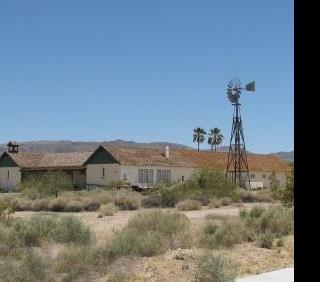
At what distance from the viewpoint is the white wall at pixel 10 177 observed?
68812 millimetres

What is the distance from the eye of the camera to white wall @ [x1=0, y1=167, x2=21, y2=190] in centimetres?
6881

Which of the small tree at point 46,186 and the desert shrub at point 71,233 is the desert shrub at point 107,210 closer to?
the small tree at point 46,186

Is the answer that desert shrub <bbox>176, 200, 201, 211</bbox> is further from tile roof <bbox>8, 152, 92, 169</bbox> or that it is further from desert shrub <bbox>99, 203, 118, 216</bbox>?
tile roof <bbox>8, 152, 92, 169</bbox>

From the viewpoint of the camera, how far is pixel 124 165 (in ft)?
191

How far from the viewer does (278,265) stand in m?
12.1

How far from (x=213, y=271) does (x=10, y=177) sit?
63179 millimetres

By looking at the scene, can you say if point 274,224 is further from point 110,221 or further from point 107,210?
point 107,210

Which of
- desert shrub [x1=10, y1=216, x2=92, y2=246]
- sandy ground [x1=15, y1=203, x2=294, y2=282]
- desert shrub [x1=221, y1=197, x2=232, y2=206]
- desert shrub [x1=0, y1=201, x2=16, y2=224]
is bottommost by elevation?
desert shrub [x1=221, y1=197, x2=232, y2=206]

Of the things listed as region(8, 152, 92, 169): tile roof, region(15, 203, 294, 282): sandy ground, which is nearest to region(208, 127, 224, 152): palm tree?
region(8, 152, 92, 169): tile roof

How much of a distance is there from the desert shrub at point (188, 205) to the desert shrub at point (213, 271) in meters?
24.4

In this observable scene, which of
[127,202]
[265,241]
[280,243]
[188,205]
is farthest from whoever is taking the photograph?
[127,202]

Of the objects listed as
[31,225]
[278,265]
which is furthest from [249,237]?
[31,225]

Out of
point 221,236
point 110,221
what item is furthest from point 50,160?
point 221,236
